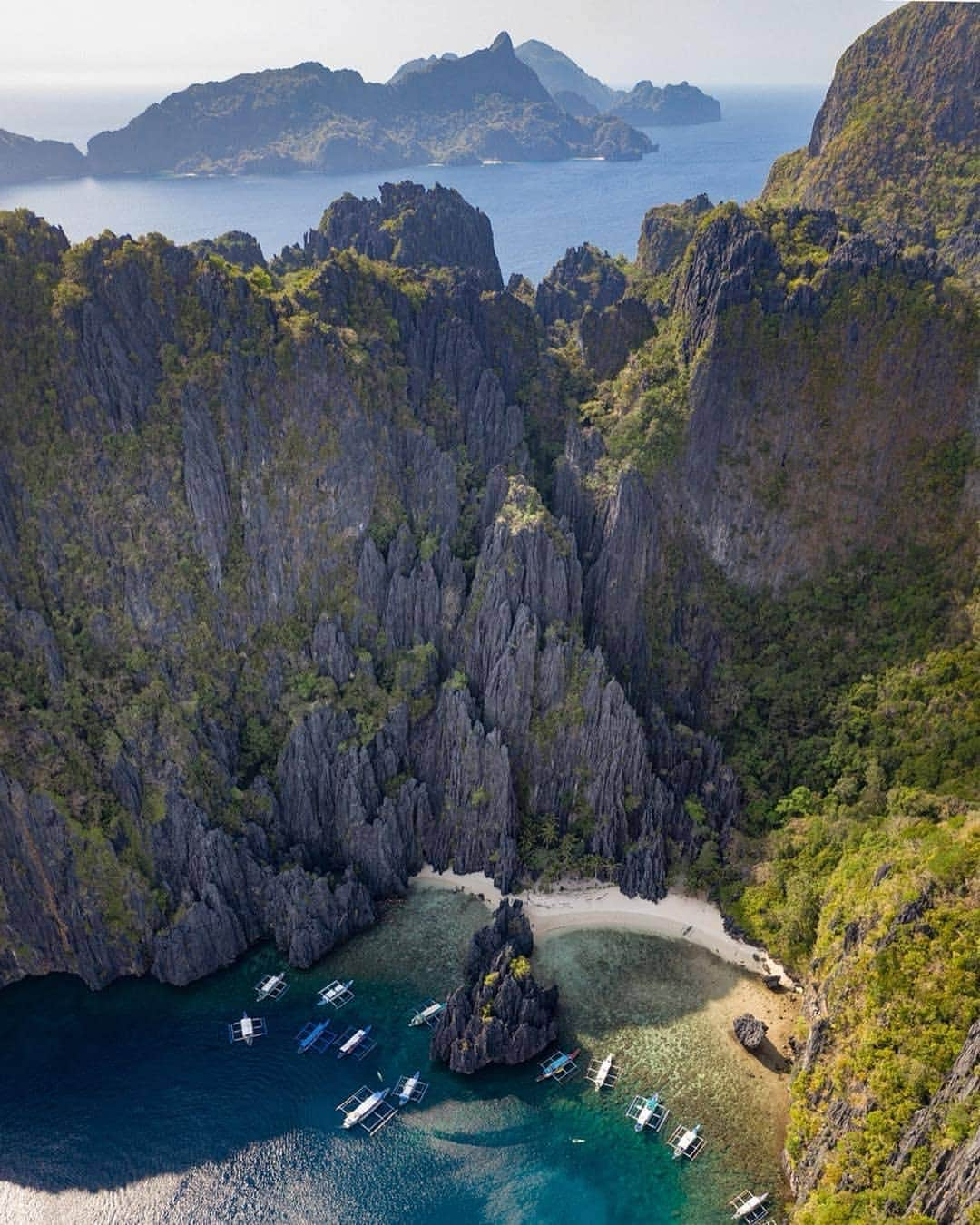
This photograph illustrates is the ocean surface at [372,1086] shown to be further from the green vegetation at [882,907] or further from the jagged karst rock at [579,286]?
the jagged karst rock at [579,286]

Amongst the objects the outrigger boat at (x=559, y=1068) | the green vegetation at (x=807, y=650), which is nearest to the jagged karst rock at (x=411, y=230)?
the green vegetation at (x=807, y=650)

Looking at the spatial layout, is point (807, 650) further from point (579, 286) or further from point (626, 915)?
point (579, 286)

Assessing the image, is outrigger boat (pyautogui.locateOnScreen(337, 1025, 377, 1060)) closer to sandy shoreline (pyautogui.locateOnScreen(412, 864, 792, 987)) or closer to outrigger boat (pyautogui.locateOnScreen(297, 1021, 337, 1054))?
outrigger boat (pyautogui.locateOnScreen(297, 1021, 337, 1054))

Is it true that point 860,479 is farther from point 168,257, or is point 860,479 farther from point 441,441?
point 168,257

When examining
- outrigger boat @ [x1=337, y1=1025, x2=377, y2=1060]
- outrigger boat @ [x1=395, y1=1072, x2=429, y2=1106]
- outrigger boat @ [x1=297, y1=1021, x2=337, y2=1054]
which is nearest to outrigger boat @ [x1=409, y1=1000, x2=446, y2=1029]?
outrigger boat @ [x1=337, y1=1025, x2=377, y2=1060]

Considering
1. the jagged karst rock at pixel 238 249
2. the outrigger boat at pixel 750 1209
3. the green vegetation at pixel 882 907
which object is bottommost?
the outrigger boat at pixel 750 1209

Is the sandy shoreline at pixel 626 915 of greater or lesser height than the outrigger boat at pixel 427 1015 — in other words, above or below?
above

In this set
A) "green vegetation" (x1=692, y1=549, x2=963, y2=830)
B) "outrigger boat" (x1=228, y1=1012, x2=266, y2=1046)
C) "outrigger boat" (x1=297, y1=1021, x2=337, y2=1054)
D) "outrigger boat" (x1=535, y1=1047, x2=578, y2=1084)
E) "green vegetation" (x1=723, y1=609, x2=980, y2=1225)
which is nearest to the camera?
"green vegetation" (x1=723, y1=609, x2=980, y2=1225)
